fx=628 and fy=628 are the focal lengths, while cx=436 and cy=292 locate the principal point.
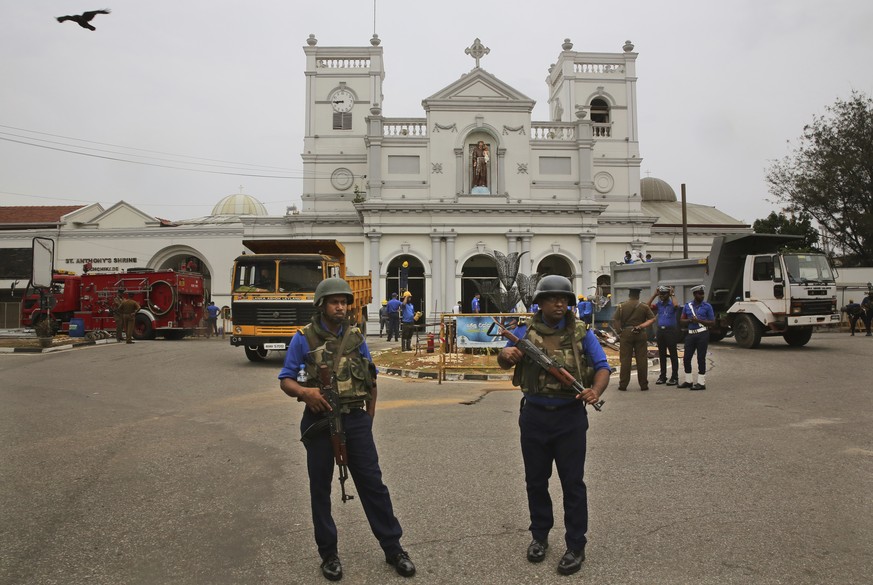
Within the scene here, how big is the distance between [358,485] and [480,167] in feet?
109

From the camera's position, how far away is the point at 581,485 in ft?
12.4

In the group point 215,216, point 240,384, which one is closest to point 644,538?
point 240,384

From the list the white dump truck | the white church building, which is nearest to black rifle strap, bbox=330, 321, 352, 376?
the white dump truck

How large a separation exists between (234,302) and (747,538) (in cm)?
1296

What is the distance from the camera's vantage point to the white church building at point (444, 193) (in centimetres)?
3509

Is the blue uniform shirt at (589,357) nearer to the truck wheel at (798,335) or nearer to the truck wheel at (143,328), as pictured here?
the truck wheel at (798,335)

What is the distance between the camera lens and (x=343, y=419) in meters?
3.79

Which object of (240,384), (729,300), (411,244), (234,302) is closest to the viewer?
(240,384)

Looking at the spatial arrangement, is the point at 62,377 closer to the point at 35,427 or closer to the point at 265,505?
the point at 35,427

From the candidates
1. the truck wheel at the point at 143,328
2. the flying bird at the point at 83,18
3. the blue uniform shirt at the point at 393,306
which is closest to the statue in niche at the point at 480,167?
the blue uniform shirt at the point at 393,306

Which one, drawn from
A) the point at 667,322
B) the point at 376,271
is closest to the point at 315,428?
the point at 667,322

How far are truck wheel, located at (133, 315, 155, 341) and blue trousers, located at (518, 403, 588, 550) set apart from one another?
2283cm

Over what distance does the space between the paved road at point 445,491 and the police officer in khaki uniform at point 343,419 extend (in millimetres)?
236

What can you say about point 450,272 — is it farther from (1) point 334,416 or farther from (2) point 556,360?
(1) point 334,416
